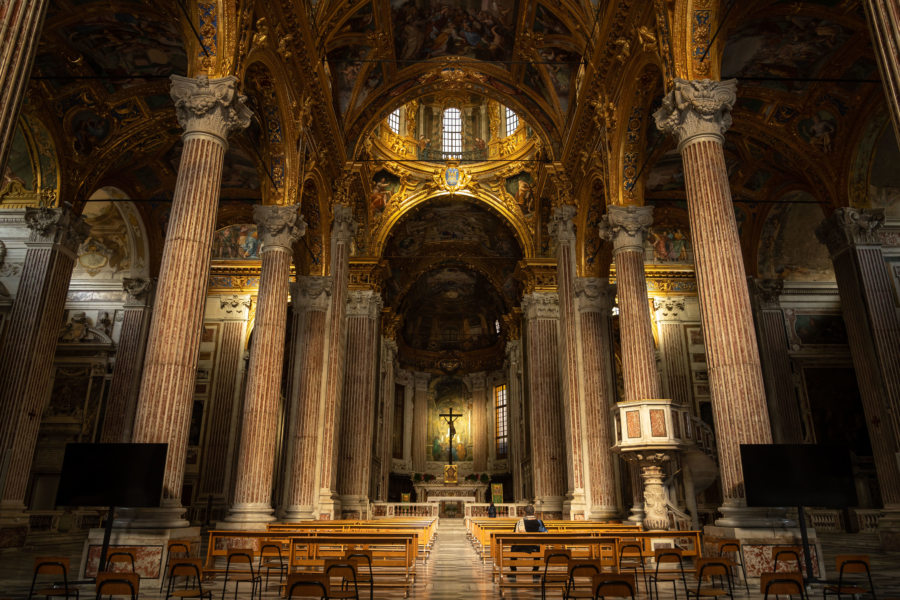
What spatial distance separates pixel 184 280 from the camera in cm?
927

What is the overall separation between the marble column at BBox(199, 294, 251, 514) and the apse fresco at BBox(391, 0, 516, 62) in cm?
1206

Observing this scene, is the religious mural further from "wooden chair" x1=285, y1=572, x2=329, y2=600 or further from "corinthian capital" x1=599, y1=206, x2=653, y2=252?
"wooden chair" x1=285, y1=572, x2=329, y2=600

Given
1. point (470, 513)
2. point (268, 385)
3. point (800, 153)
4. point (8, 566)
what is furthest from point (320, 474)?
point (800, 153)

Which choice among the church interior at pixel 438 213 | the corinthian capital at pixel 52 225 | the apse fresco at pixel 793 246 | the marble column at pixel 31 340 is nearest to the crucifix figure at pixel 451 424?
the church interior at pixel 438 213

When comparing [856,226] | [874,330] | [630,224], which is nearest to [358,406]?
[630,224]

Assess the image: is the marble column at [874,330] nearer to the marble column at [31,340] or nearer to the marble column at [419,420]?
the marble column at [31,340]

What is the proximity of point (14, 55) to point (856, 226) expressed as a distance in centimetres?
1739

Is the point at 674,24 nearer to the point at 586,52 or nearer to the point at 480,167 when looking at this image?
the point at 586,52

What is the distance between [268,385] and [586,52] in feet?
37.5

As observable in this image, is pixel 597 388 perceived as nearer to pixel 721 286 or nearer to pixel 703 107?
pixel 721 286

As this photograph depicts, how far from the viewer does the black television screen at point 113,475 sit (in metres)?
6.84

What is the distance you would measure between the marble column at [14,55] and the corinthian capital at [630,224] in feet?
38.7

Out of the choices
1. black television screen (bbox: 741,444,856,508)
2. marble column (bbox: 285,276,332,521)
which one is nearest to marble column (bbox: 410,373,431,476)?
marble column (bbox: 285,276,332,521)

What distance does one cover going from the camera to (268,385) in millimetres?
13383
